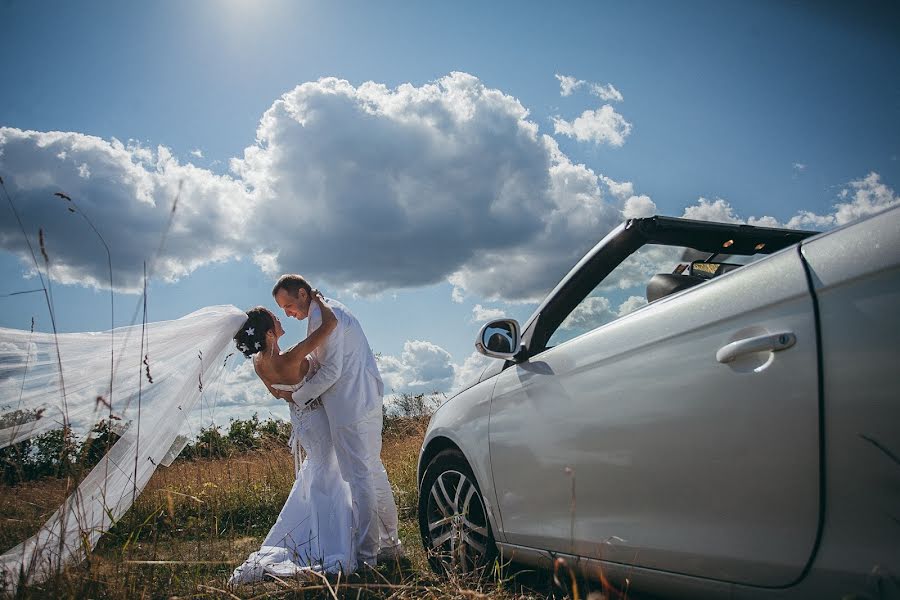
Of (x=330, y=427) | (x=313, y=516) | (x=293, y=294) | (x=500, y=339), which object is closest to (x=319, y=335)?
(x=293, y=294)

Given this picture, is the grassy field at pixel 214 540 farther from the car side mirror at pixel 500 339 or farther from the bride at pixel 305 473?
the car side mirror at pixel 500 339

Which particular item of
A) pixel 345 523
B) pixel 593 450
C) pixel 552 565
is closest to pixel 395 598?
pixel 552 565

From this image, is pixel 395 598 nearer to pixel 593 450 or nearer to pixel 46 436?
pixel 593 450

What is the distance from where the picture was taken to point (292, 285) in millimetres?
4707

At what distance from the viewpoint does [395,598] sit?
234 centimetres

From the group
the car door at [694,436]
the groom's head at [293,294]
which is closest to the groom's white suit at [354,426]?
the groom's head at [293,294]

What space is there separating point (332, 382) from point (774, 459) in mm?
3579

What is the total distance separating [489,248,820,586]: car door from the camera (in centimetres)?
155

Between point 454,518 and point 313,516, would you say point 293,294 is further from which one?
point 454,518

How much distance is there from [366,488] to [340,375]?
908 mm

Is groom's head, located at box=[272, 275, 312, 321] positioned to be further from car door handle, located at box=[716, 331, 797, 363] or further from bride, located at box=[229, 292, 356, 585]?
car door handle, located at box=[716, 331, 797, 363]

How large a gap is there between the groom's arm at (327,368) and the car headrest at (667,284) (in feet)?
9.07

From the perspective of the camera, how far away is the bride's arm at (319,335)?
4590mm

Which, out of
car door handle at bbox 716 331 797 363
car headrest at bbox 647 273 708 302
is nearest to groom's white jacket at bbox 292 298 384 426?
car headrest at bbox 647 273 708 302
